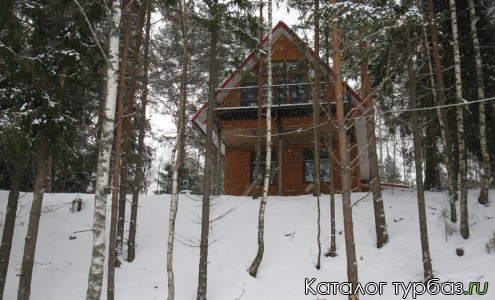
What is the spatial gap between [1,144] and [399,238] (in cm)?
1119

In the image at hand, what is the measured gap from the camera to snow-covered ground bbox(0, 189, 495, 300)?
9655 millimetres

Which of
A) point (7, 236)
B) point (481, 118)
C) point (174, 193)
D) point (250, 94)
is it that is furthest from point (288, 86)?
point (7, 236)

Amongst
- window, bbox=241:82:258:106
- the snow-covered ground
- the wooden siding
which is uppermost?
window, bbox=241:82:258:106

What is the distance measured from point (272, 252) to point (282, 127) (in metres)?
6.37

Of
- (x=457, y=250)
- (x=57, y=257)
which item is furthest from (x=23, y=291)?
(x=457, y=250)

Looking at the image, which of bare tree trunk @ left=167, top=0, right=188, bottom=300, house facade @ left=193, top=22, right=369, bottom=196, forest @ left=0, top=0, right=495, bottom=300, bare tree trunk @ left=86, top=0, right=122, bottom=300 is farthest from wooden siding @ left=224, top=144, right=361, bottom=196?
bare tree trunk @ left=86, top=0, right=122, bottom=300

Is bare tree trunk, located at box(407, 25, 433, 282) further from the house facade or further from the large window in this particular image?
the large window

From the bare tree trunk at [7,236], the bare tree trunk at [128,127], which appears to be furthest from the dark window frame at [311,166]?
the bare tree trunk at [7,236]

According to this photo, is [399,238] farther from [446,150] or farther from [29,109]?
[29,109]

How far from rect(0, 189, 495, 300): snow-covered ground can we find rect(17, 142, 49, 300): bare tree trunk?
1.71 meters

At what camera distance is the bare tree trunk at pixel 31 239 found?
30.3ft

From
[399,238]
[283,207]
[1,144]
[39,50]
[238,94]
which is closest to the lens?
[1,144]

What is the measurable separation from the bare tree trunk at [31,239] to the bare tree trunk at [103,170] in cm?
364

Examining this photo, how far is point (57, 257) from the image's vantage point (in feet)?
42.0
